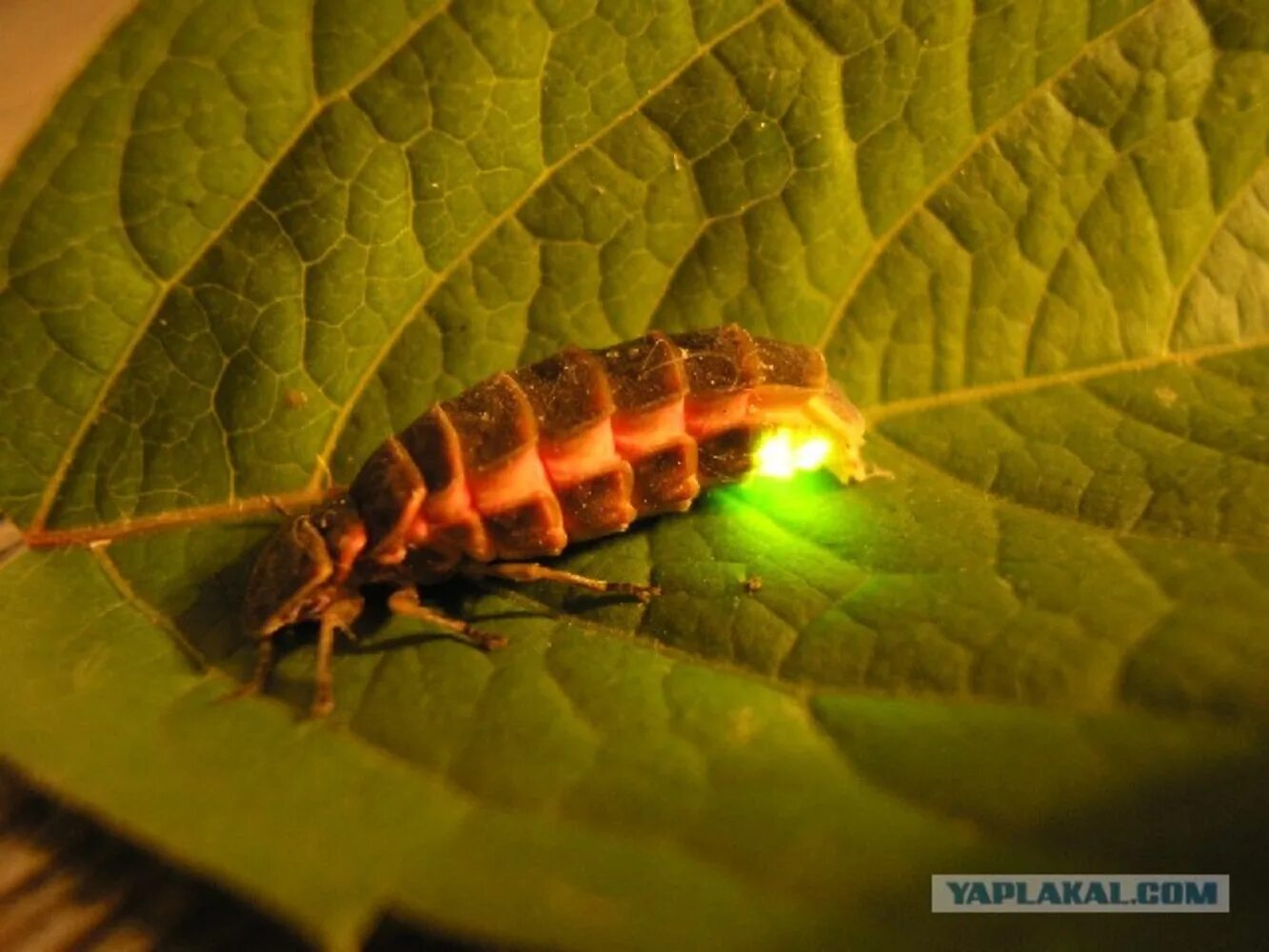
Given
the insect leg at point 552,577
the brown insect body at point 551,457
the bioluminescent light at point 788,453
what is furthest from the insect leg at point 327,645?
the bioluminescent light at point 788,453

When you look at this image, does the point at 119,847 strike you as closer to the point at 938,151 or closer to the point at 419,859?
the point at 419,859

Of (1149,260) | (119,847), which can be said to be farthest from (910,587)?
(119,847)

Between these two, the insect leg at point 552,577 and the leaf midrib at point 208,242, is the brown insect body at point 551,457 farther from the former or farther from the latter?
the leaf midrib at point 208,242

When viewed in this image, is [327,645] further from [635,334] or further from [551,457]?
[635,334]

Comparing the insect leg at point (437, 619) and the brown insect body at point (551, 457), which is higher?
the brown insect body at point (551, 457)

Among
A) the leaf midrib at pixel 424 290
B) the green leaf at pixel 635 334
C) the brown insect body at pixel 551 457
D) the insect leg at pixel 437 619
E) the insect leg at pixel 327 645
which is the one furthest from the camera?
the brown insect body at pixel 551 457

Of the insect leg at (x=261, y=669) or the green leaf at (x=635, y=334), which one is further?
the insect leg at (x=261, y=669)

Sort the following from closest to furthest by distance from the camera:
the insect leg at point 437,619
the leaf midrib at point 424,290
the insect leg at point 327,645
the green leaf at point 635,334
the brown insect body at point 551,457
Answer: the green leaf at point 635,334, the insect leg at point 327,645, the insect leg at point 437,619, the leaf midrib at point 424,290, the brown insect body at point 551,457
